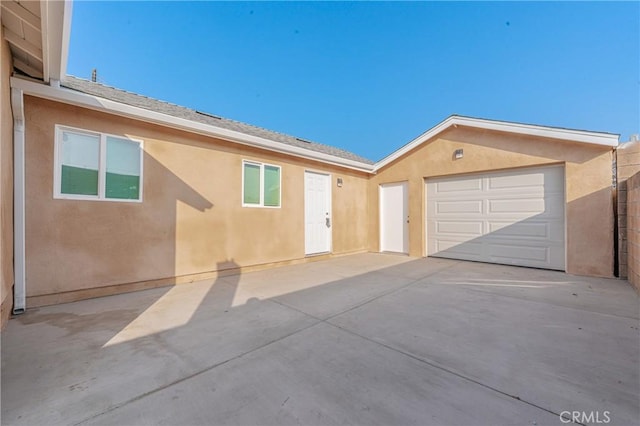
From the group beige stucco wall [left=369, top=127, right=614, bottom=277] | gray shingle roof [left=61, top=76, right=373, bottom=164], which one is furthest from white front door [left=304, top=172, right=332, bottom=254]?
beige stucco wall [left=369, top=127, right=614, bottom=277]

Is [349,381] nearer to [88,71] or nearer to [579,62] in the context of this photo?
[88,71]

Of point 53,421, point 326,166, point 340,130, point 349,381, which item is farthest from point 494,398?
point 340,130

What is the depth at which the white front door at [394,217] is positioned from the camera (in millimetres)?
8250

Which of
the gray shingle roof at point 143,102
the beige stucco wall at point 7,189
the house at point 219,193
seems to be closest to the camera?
the beige stucco wall at point 7,189

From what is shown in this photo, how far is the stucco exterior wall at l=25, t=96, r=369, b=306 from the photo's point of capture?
12.0 ft

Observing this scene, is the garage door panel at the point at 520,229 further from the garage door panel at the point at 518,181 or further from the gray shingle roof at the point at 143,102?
the gray shingle roof at the point at 143,102

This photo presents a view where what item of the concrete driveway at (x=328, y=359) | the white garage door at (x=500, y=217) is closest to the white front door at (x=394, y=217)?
the white garage door at (x=500, y=217)

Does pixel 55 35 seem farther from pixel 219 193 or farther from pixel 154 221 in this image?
pixel 219 193

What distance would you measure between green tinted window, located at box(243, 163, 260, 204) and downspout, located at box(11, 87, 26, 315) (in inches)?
132

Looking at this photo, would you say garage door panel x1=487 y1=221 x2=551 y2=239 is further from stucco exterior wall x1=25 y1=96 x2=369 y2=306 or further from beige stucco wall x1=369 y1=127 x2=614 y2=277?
stucco exterior wall x1=25 y1=96 x2=369 y2=306

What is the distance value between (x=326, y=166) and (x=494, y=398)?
6671 mm

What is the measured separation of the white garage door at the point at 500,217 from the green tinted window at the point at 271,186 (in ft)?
A: 14.8

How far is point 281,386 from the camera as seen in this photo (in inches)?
71.9

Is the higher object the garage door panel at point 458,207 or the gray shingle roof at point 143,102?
the gray shingle roof at point 143,102
